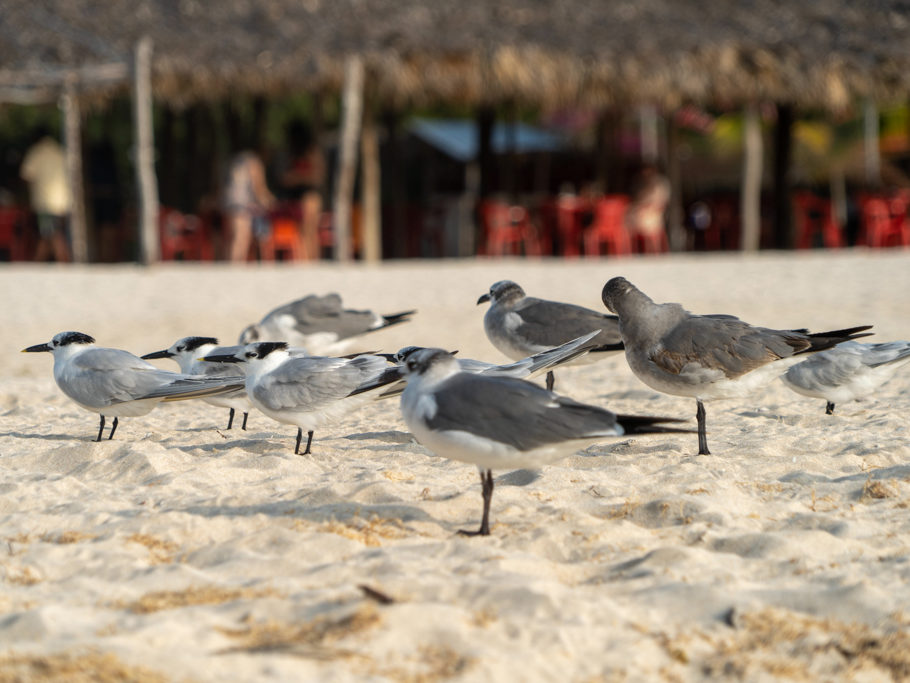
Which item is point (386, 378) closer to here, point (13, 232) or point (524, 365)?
point (524, 365)

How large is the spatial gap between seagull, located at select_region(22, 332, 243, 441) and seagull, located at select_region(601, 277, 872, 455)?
4.89ft

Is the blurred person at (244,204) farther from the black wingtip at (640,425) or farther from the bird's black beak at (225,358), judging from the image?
the black wingtip at (640,425)

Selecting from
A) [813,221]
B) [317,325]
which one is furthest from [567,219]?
[317,325]

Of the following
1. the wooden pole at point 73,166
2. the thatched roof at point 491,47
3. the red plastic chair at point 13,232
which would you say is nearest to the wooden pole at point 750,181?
the thatched roof at point 491,47

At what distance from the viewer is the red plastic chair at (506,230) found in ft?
43.7

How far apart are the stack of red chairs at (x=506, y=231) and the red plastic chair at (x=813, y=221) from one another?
3603 mm

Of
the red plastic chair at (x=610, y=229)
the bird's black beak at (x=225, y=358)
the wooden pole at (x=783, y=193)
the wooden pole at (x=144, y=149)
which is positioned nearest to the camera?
the bird's black beak at (x=225, y=358)

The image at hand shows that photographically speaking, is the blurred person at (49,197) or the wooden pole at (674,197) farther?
the wooden pole at (674,197)

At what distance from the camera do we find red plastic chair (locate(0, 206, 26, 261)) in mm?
13578

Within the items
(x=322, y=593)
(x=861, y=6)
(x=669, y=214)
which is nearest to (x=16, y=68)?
(x=669, y=214)

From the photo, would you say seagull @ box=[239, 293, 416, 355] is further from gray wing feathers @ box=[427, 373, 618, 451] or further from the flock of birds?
gray wing feathers @ box=[427, 373, 618, 451]

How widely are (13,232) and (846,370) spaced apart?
11661 mm

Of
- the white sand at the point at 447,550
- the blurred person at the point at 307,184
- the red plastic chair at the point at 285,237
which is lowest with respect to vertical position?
the white sand at the point at 447,550

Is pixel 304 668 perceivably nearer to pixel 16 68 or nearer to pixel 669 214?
pixel 16 68
